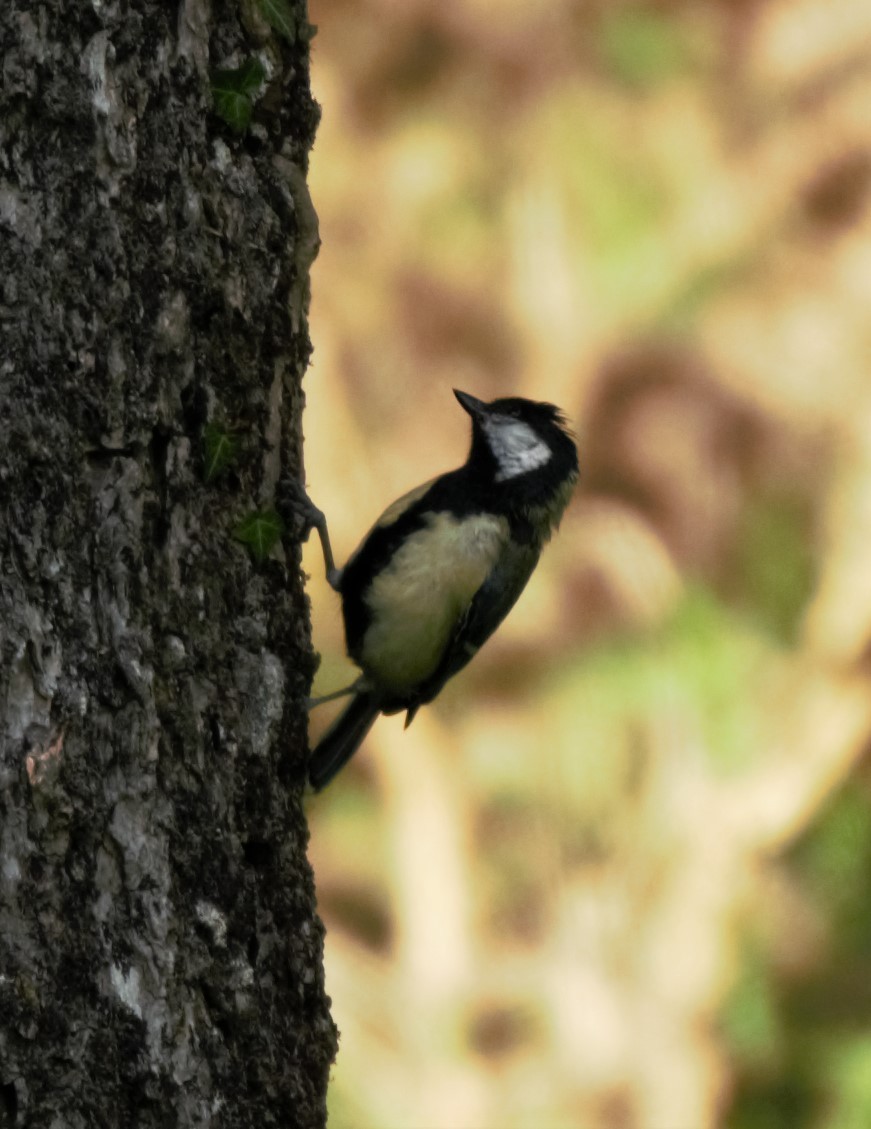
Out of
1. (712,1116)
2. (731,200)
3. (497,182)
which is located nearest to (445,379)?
(497,182)

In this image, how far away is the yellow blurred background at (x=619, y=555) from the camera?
18.5ft

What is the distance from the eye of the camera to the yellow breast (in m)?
2.71

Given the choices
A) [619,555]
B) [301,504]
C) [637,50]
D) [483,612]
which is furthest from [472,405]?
[637,50]

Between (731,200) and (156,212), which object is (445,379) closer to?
(731,200)

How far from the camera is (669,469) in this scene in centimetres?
613

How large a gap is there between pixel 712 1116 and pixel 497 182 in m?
3.40

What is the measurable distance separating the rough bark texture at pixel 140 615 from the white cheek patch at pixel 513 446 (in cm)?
102

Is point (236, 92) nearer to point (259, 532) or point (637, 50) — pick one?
point (259, 532)

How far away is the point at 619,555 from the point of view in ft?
19.3

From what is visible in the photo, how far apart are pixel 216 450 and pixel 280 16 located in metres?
0.55

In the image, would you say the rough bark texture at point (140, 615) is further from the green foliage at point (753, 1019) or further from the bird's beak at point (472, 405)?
the green foliage at point (753, 1019)

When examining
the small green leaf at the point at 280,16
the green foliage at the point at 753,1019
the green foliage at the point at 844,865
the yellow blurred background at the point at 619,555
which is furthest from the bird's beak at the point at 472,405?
the green foliage at the point at 753,1019

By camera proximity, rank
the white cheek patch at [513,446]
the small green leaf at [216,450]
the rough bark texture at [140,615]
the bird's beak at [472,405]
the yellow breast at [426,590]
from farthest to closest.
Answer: the bird's beak at [472,405]
the white cheek patch at [513,446]
the yellow breast at [426,590]
the small green leaf at [216,450]
the rough bark texture at [140,615]

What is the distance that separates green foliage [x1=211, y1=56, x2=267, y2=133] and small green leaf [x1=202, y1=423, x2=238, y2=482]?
35cm
